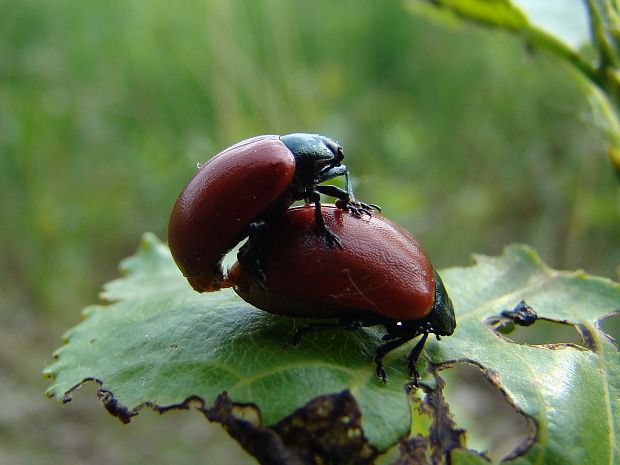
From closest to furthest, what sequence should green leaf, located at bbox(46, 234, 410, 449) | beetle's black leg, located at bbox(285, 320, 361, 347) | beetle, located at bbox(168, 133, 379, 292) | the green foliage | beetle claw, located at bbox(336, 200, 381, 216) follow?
green leaf, located at bbox(46, 234, 410, 449), beetle's black leg, located at bbox(285, 320, 361, 347), beetle, located at bbox(168, 133, 379, 292), beetle claw, located at bbox(336, 200, 381, 216), the green foliage

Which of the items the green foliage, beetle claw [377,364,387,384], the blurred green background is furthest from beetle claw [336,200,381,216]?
the blurred green background

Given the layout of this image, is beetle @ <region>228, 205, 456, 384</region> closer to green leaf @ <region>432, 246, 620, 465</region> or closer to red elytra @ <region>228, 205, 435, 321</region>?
red elytra @ <region>228, 205, 435, 321</region>

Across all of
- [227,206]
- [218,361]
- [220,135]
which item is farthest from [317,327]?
[220,135]

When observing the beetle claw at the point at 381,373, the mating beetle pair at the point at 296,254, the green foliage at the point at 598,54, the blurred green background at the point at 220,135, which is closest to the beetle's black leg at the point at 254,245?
the mating beetle pair at the point at 296,254

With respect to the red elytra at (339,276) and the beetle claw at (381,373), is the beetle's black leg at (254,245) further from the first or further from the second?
the beetle claw at (381,373)

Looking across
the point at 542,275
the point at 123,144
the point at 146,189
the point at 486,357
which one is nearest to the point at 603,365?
the point at 486,357

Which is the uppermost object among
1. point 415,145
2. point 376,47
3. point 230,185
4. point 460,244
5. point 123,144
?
point 230,185

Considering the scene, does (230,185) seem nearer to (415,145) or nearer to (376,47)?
(415,145)
